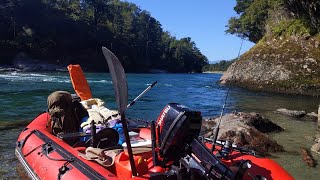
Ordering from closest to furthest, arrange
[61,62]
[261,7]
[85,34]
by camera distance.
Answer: [261,7], [61,62], [85,34]

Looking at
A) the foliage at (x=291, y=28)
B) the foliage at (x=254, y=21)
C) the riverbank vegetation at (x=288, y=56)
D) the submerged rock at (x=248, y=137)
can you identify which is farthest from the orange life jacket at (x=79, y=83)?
the foliage at (x=254, y=21)

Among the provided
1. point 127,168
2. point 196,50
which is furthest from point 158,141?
point 196,50

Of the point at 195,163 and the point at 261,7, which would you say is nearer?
the point at 195,163

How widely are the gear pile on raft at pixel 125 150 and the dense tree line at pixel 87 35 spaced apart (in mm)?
55573

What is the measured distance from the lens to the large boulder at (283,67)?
73.6 feet

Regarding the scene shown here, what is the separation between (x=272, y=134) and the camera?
31.2 ft

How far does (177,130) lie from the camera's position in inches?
145

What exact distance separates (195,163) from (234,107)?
503 inches

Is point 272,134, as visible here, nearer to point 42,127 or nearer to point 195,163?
point 42,127

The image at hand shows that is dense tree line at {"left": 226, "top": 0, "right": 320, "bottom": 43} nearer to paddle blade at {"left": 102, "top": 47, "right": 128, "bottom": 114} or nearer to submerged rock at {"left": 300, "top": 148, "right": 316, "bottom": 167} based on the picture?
submerged rock at {"left": 300, "top": 148, "right": 316, "bottom": 167}

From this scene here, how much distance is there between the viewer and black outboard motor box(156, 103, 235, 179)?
3508mm

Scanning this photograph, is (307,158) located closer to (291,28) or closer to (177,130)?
(177,130)

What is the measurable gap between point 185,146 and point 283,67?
70.8 ft

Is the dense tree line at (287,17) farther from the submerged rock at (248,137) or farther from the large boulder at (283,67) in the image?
the submerged rock at (248,137)
